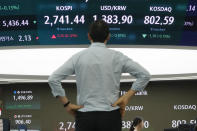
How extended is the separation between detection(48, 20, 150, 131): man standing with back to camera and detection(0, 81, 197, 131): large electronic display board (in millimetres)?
8536

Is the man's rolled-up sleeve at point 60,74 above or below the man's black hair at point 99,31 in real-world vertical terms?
below

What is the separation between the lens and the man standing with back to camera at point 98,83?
2.64 metres

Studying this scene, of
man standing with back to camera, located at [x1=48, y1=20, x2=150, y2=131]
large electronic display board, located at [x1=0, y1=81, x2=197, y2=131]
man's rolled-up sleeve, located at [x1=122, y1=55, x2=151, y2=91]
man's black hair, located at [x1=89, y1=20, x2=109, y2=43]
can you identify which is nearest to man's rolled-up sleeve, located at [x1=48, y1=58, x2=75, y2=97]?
man standing with back to camera, located at [x1=48, y1=20, x2=150, y2=131]

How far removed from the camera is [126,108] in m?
11.3

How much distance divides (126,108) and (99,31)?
8.66 metres

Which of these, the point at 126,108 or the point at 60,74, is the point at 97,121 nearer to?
the point at 60,74

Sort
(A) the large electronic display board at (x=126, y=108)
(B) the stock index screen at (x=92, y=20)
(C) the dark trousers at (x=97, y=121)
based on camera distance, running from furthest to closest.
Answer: (A) the large electronic display board at (x=126, y=108) → (B) the stock index screen at (x=92, y=20) → (C) the dark trousers at (x=97, y=121)

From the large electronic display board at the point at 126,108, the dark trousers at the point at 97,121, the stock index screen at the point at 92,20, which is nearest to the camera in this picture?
the dark trousers at the point at 97,121

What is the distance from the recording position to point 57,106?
11430 mm

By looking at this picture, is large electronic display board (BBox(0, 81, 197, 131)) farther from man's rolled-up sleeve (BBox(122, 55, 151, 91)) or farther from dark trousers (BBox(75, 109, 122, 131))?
dark trousers (BBox(75, 109, 122, 131))

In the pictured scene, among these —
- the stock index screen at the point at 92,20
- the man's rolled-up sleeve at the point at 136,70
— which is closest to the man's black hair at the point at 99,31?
the man's rolled-up sleeve at the point at 136,70

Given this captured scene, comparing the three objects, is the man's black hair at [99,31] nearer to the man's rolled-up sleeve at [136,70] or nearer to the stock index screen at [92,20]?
the man's rolled-up sleeve at [136,70]

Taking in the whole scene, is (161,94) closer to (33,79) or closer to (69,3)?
(33,79)

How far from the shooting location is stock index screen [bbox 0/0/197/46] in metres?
8.59
